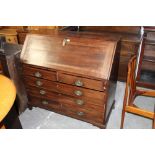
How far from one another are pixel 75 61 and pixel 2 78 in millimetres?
892

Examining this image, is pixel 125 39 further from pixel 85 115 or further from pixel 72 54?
pixel 85 115

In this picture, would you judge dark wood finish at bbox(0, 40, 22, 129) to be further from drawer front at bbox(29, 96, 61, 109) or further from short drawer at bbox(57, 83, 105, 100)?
short drawer at bbox(57, 83, 105, 100)

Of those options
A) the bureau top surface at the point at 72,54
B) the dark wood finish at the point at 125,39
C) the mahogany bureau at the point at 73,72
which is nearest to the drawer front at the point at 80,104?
the mahogany bureau at the point at 73,72

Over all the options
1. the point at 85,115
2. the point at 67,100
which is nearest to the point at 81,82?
the point at 67,100

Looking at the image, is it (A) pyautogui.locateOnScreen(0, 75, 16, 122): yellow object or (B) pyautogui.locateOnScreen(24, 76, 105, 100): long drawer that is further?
(B) pyautogui.locateOnScreen(24, 76, 105, 100): long drawer

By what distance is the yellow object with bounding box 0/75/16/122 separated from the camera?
0.92m

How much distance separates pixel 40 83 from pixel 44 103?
341 mm

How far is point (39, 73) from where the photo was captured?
6.90ft

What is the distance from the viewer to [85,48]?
1.87 meters

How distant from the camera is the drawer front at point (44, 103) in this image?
2.27m

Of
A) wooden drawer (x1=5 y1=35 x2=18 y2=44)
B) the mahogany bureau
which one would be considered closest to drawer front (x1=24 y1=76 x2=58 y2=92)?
the mahogany bureau

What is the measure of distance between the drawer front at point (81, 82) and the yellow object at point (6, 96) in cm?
85
